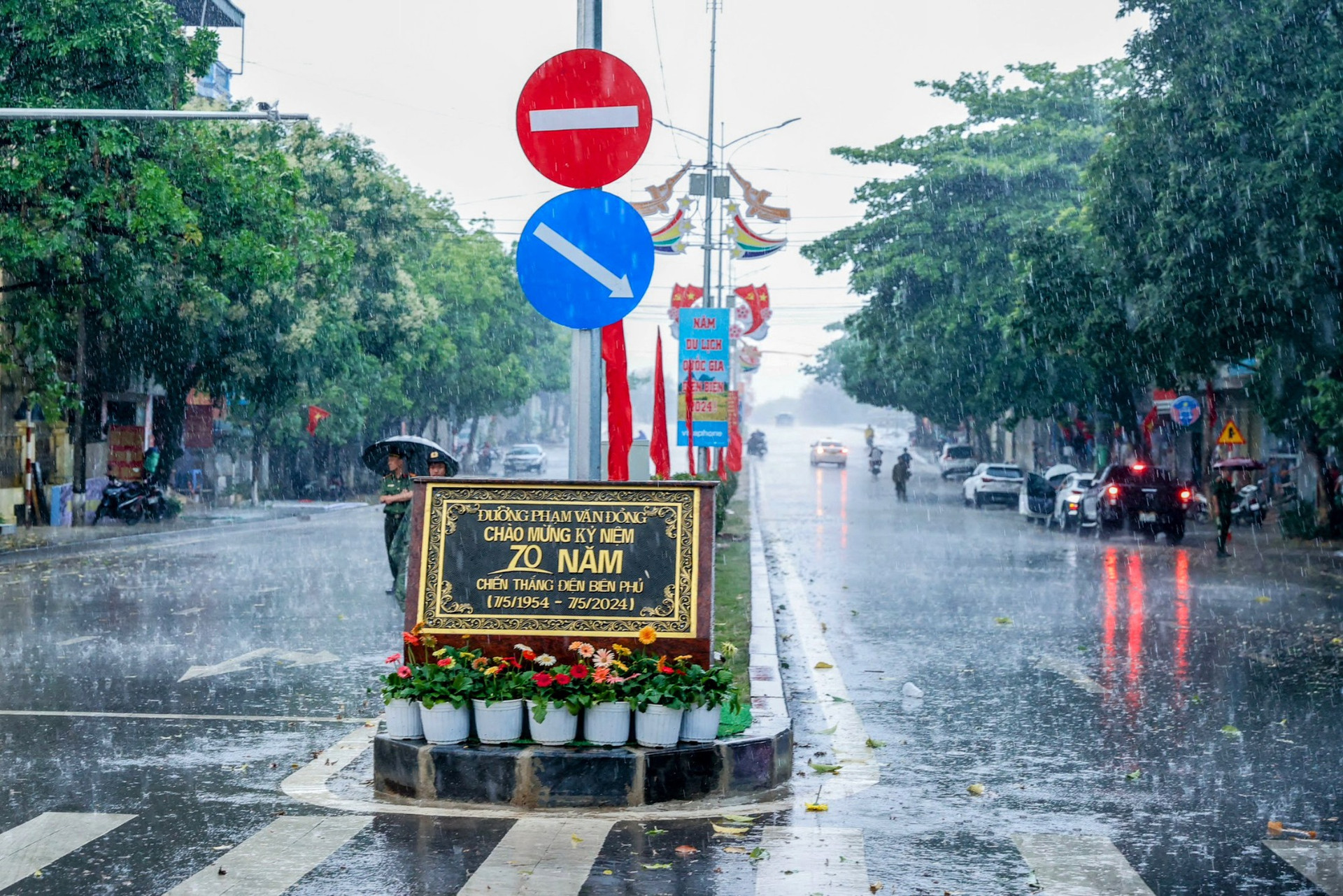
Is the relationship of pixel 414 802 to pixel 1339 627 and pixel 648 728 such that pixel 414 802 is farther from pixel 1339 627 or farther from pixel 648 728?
pixel 1339 627

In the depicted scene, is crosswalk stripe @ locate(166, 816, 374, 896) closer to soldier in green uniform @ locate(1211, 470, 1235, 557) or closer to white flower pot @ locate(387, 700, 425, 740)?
white flower pot @ locate(387, 700, 425, 740)

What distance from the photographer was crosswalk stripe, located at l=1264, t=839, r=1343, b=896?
244 inches

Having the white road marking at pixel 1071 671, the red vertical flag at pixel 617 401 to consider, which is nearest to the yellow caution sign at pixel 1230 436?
the white road marking at pixel 1071 671

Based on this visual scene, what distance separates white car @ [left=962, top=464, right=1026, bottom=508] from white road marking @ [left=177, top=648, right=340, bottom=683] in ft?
118

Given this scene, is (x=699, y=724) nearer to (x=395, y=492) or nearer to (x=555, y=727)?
(x=555, y=727)

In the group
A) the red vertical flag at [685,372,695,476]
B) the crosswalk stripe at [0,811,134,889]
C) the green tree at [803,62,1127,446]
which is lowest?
the crosswalk stripe at [0,811,134,889]

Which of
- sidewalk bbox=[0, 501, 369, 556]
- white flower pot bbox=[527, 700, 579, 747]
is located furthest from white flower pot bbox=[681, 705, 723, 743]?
sidewalk bbox=[0, 501, 369, 556]

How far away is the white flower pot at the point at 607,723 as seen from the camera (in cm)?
750

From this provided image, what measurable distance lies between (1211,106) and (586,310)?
20.8 meters

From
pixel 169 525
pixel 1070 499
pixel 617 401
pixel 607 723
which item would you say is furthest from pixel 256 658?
pixel 1070 499

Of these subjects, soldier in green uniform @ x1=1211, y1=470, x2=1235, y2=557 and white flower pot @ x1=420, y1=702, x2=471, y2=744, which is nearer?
white flower pot @ x1=420, y1=702, x2=471, y2=744

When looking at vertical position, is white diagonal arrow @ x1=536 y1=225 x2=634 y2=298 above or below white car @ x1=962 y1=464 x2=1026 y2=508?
above

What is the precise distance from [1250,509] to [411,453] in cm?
2671

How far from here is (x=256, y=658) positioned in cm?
1248
